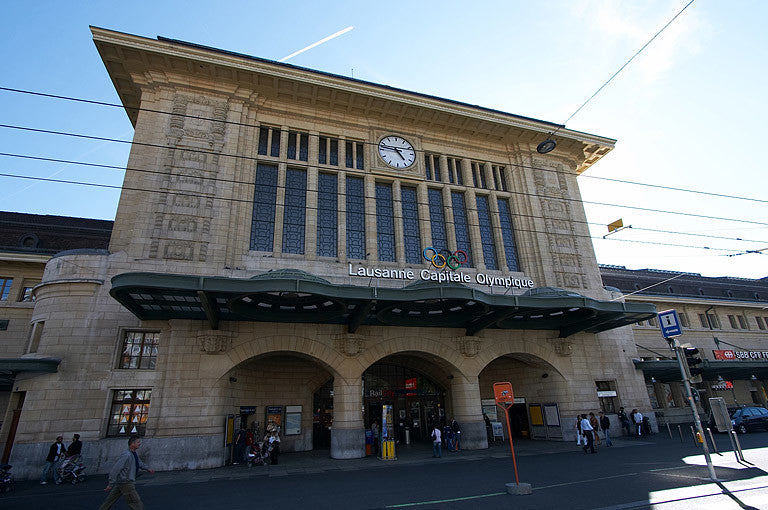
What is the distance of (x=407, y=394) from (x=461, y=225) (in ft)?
38.8

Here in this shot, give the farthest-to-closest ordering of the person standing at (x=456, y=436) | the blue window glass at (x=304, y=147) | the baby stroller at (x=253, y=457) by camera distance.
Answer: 1. the blue window glass at (x=304, y=147)
2. the person standing at (x=456, y=436)
3. the baby stroller at (x=253, y=457)

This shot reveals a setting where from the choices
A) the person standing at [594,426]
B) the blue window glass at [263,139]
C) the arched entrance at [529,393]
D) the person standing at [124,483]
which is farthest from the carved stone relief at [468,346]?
the person standing at [124,483]

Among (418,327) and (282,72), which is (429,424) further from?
(282,72)

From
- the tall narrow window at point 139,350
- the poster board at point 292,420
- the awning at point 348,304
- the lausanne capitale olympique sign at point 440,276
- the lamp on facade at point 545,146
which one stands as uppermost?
the lamp on facade at point 545,146

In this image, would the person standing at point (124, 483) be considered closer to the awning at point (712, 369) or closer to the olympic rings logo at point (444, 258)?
the olympic rings logo at point (444, 258)

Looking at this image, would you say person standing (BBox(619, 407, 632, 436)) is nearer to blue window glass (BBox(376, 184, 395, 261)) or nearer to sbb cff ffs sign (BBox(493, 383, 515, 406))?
blue window glass (BBox(376, 184, 395, 261))

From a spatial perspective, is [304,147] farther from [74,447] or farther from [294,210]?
[74,447]

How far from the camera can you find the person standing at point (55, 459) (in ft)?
49.0

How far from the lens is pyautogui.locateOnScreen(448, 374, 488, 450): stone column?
71.2 feet

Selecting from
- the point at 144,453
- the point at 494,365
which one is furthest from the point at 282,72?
the point at 494,365

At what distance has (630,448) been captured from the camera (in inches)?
776

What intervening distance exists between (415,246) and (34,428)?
64.3 feet

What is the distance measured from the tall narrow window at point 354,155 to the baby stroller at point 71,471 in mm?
19383

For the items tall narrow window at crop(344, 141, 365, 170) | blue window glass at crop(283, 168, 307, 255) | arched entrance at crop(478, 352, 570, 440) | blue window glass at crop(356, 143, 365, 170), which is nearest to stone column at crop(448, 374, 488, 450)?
arched entrance at crop(478, 352, 570, 440)
